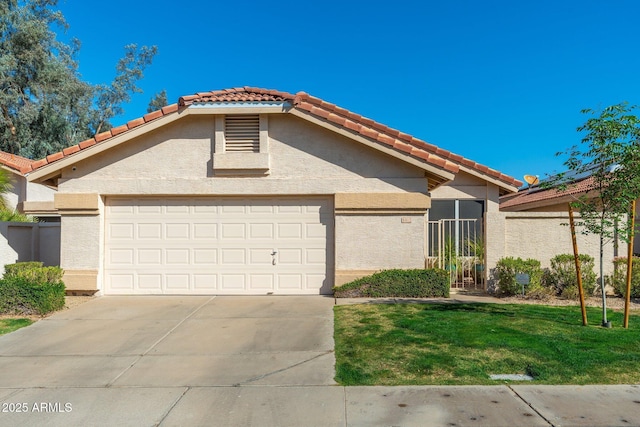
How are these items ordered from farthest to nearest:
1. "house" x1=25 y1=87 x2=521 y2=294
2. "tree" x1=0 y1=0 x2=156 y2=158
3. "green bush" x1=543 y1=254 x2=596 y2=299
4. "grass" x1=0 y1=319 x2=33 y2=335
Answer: "tree" x1=0 y1=0 x2=156 y2=158 < "house" x1=25 y1=87 x2=521 y2=294 < "green bush" x1=543 y1=254 x2=596 y2=299 < "grass" x1=0 y1=319 x2=33 y2=335

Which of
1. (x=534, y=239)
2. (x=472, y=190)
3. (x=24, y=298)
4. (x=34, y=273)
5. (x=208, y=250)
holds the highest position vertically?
(x=472, y=190)

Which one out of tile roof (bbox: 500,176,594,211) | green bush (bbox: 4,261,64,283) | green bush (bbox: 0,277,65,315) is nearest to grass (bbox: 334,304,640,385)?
green bush (bbox: 0,277,65,315)

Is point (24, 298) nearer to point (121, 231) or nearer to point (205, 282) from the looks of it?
point (121, 231)

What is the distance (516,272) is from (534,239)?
120cm

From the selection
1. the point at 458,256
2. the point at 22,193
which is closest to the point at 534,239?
the point at 458,256

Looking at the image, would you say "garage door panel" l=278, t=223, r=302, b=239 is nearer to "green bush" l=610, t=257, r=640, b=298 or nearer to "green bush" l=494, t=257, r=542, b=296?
"green bush" l=494, t=257, r=542, b=296

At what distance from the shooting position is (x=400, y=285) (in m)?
10.3

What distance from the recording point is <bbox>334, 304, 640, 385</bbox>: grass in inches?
208

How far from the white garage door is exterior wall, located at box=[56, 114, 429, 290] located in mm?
334

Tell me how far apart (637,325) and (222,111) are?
916cm

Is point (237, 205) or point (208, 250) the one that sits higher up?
point (237, 205)

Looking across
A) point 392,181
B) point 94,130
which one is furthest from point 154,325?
point 94,130

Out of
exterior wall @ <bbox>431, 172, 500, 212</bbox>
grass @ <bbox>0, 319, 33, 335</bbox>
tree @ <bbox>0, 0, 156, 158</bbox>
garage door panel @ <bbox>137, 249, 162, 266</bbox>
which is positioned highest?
tree @ <bbox>0, 0, 156, 158</bbox>

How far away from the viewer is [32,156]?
89.6ft
